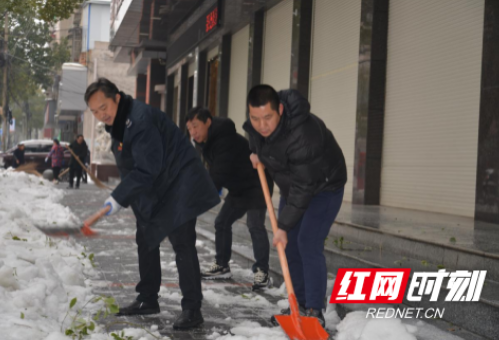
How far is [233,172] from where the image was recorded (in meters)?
6.43

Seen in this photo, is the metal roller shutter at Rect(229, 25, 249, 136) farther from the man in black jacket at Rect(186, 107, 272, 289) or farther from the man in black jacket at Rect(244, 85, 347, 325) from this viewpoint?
the man in black jacket at Rect(244, 85, 347, 325)

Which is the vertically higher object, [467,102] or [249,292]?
[467,102]

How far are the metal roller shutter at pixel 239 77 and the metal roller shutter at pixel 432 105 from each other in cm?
745

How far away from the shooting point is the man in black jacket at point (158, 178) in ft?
15.0

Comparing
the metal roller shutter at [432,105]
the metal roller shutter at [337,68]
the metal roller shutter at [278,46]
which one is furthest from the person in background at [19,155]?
the metal roller shutter at [432,105]

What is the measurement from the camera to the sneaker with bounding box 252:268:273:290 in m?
6.32

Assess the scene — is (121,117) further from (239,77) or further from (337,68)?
(239,77)

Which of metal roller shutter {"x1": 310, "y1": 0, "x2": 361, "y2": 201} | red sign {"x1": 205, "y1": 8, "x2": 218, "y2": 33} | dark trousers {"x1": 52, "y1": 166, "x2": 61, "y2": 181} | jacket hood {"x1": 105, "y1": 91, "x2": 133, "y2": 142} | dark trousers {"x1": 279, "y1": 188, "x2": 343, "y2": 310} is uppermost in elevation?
red sign {"x1": 205, "y1": 8, "x2": 218, "y2": 33}

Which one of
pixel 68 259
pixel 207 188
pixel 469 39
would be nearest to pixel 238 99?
pixel 469 39

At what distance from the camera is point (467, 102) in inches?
357

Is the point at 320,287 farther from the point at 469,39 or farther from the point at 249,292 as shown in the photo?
the point at 469,39

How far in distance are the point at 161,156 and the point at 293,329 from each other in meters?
1.54

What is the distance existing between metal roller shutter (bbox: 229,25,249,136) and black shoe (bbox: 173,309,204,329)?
13.2 m

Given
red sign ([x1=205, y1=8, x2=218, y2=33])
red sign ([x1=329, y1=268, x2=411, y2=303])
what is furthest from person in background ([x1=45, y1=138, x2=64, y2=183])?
red sign ([x1=329, y1=268, x2=411, y2=303])
